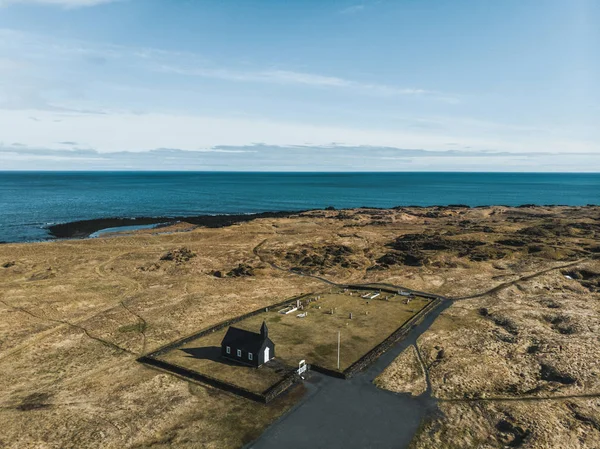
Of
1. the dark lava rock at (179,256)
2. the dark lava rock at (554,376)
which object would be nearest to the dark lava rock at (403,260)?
the dark lava rock at (179,256)

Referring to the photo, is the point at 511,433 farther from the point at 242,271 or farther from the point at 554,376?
the point at 242,271

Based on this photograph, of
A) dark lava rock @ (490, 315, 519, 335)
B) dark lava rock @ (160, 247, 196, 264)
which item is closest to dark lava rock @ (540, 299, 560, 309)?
dark lava rock @ (490, 315, 519, 335)

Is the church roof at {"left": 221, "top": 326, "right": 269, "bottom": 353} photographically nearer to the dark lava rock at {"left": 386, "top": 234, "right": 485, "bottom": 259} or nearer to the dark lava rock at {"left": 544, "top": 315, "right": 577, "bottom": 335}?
the dark lava rock at {"left": 544, "top": 315, "right": 577, "bottom": 335}

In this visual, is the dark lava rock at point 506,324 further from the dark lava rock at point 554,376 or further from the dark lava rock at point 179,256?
the dark lava rock at point 179,256

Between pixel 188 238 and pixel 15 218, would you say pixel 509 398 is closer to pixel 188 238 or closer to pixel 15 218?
pixel 188 238

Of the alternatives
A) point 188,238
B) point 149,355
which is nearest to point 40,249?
point 188,238

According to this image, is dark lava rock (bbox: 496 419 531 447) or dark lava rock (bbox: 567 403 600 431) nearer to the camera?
dark lava rock (bbox: 496 419 531 447)

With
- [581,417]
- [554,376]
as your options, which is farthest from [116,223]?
[581,417]
